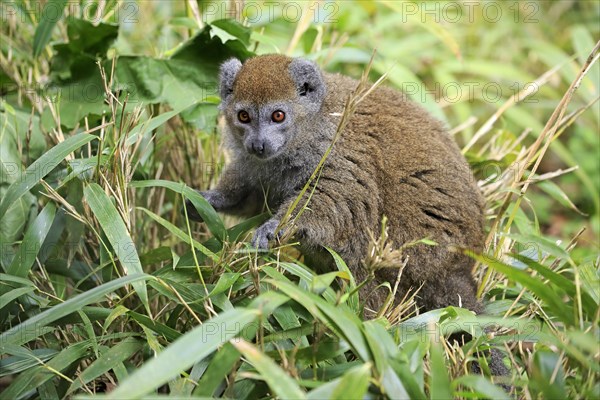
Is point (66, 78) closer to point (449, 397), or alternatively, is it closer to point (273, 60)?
point (273, 60)

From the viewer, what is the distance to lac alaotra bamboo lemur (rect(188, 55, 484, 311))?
420 centimetres

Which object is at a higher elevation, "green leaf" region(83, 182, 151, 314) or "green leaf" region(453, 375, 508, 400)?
"green leaf" region(83, 182, 151, 314)

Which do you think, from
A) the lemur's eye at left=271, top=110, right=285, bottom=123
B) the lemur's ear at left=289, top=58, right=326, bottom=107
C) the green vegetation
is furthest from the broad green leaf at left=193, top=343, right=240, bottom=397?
the lemur's ear at left=289, top=58, right=326, bottom=107

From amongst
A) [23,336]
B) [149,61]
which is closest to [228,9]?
[149,61]

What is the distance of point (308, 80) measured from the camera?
4.30 meters

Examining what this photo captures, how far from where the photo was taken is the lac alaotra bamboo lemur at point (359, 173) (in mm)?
4203

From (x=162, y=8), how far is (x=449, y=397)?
18.9ft

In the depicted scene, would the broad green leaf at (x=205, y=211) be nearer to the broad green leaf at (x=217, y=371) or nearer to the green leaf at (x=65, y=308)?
the green leaf at (x=65, y=308)

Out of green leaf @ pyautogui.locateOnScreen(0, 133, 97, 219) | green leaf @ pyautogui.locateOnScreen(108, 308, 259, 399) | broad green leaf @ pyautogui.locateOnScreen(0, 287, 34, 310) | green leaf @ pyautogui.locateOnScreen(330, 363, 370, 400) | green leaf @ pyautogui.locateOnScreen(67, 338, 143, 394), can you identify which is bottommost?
green leaf @ pyautogui.locateOnScreen(67, 338, 143, 394)

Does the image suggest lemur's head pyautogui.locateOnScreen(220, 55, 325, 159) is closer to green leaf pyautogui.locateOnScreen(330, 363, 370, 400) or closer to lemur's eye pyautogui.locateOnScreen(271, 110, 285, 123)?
lemur's eye pyautogui.locateOnScreen(271, 110, 285, 123)

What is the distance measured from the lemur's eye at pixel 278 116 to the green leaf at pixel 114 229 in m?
1.11

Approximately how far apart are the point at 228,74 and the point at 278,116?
0.45 metres

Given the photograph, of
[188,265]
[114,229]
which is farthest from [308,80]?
[114,229]

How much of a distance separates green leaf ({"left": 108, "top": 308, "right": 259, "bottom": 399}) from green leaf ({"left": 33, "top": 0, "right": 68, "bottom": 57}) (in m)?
3.09
